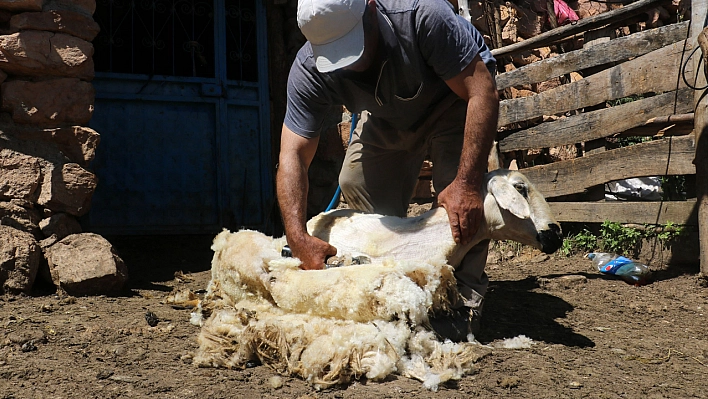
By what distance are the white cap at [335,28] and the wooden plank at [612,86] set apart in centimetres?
218

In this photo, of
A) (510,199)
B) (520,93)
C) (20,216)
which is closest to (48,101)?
(20,216)

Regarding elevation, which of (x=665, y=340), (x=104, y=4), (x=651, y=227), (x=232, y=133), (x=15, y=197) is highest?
(x=104, y=4)

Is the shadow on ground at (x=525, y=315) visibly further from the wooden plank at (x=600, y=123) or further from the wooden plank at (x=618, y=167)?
the wooden plank at (x=600, y=123)

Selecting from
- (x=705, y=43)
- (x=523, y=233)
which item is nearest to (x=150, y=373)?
(x=523, y=233)

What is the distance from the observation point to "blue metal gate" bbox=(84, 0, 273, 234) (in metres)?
5.26

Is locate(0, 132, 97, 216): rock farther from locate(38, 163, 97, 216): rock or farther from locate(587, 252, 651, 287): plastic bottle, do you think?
locate(587, 252, 651, 287): plastic bottle

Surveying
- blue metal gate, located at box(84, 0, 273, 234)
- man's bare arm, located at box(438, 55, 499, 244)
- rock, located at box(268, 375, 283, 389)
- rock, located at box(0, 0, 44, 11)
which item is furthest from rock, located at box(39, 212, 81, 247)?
man's bare arm, located at box(438, 55, 499, 244)

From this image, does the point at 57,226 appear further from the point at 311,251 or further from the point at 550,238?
the point at 550,238

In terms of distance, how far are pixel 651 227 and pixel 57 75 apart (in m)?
3.80

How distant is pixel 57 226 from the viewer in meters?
3.49

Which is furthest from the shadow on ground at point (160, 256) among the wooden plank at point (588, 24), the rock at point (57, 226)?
the wooden plank at point (588, 24)

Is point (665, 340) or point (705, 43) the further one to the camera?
point (705, 43)

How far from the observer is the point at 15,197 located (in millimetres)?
3396

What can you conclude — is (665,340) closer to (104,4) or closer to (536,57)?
(536,57)
